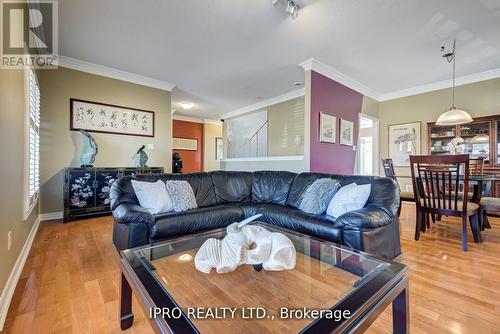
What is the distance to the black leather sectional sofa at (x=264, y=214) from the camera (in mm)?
1969

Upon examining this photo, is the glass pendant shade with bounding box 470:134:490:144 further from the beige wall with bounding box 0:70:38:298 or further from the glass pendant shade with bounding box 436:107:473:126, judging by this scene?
the beige wall with bounding box 0:70:38:298

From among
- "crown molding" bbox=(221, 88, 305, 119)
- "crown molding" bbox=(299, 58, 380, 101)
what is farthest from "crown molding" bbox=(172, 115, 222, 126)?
"crown molding" bbox=(299, 58, 380, 101)

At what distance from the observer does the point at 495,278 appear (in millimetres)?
1816

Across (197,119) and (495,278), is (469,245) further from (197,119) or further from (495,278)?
(197,119)

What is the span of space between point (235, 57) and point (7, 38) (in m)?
2.65

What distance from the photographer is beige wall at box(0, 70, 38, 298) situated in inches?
58.7

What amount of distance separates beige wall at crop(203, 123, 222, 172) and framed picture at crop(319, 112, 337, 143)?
5090 mm

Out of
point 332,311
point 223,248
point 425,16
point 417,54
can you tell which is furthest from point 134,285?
point 417,54

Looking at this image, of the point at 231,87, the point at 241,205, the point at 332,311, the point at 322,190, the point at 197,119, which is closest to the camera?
the point at 332,311

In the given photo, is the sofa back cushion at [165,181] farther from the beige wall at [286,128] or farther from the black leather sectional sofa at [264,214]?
the beige wall at [286,128]

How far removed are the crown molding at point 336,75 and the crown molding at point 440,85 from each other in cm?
38

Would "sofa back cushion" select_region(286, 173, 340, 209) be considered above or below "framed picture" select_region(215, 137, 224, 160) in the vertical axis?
below

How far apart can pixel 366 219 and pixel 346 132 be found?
3131 mm

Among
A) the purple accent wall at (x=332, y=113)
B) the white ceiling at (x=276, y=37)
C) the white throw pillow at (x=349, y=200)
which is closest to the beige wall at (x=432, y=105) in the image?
the white ceiling at (x=276, y=37)
